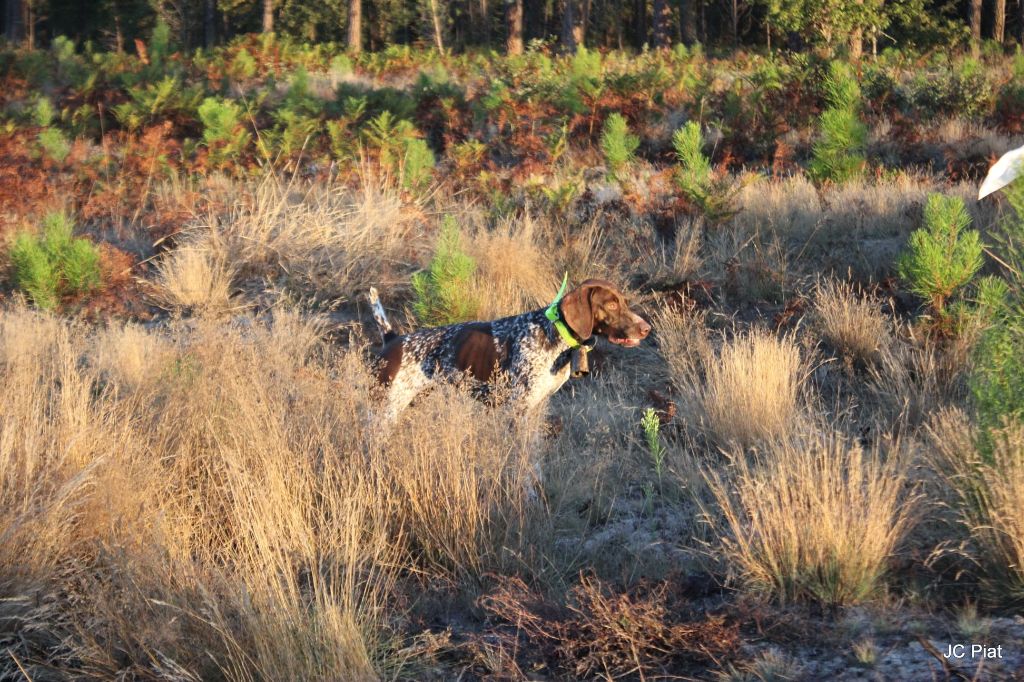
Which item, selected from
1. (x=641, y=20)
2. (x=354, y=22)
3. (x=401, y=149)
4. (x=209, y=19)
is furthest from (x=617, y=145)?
(x=641, y=20)

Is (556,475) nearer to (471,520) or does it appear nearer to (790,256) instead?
(471,520)

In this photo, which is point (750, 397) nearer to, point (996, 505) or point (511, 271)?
point (996, 505)

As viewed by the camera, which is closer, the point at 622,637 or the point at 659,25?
the point at 622,637

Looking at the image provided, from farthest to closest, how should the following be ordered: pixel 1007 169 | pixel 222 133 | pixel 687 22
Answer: pixel 687 22
pixel 222 133
pixel 1007 169

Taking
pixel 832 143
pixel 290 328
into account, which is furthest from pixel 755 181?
pixel 290 328

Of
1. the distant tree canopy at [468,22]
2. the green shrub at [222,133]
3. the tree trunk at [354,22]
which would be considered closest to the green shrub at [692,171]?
the green shrub at [222,133]

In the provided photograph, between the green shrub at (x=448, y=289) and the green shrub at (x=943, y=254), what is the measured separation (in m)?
3.09

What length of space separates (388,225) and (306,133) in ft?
10.9

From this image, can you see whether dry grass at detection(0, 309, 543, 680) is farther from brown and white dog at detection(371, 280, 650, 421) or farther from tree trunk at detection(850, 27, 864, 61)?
tree trunk at detection(850, 27, 864, 61)

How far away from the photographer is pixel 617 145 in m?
11.1

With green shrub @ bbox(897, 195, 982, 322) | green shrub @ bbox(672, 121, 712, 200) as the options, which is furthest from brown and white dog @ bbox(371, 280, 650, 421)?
green shrub @ bbox(672, 121, 712, 200)

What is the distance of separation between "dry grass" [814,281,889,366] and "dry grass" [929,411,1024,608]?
2.72m

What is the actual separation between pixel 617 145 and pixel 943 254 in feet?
15.6

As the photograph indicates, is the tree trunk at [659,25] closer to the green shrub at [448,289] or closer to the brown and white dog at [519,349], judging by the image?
the green shrub at [448,289]
